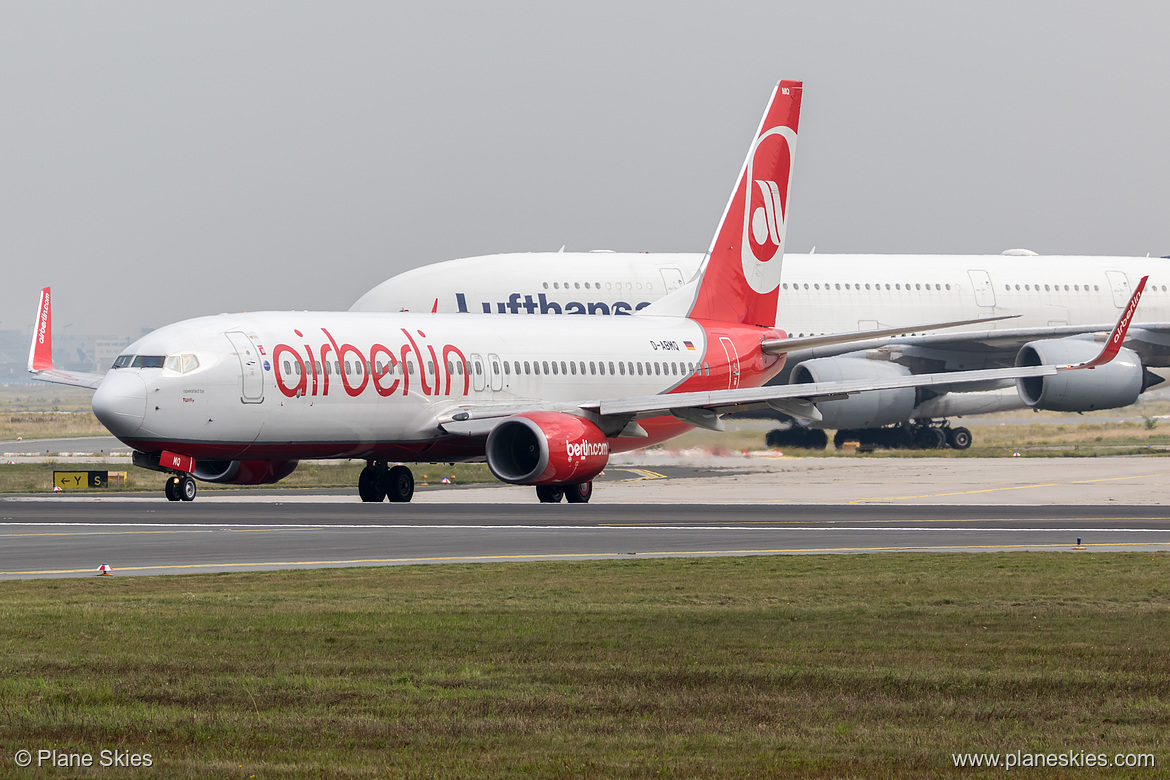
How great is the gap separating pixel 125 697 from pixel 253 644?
2.39m

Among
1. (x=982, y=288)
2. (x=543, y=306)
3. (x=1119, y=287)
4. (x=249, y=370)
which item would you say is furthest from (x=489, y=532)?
(x=1119, y=287)

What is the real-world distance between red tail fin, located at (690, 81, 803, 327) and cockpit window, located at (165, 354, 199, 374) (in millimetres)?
13696

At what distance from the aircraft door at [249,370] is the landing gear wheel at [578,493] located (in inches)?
261

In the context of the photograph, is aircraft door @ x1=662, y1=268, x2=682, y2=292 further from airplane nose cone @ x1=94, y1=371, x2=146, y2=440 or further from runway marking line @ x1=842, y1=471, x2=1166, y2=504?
airplane nose cone @ x1=94, y1=371, x2=146, y2=440

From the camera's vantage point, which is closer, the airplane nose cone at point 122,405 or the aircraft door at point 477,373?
the airplane nose cone at point 122,405

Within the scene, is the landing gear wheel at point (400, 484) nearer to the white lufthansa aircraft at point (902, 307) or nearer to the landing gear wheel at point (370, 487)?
the landing gear wheel at point (370, 487)

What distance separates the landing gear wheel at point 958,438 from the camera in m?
56.8

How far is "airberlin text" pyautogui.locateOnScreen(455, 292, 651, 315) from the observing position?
47.2 meters

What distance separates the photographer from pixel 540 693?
34.4 feet

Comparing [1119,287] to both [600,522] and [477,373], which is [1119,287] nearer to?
[477,373]

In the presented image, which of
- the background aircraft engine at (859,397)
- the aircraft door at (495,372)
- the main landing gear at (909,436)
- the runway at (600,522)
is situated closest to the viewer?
the runway at (600,522)

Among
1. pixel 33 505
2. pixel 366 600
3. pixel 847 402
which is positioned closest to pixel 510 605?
pixel 366 600

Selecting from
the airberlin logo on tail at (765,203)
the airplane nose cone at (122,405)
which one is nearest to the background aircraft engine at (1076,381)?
the airberlin logo on tail at (765,203)

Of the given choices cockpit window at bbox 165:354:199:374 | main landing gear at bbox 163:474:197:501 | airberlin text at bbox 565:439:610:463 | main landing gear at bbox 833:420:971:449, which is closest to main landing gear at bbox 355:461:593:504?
airberlin text at bbox 565:439:610:463
